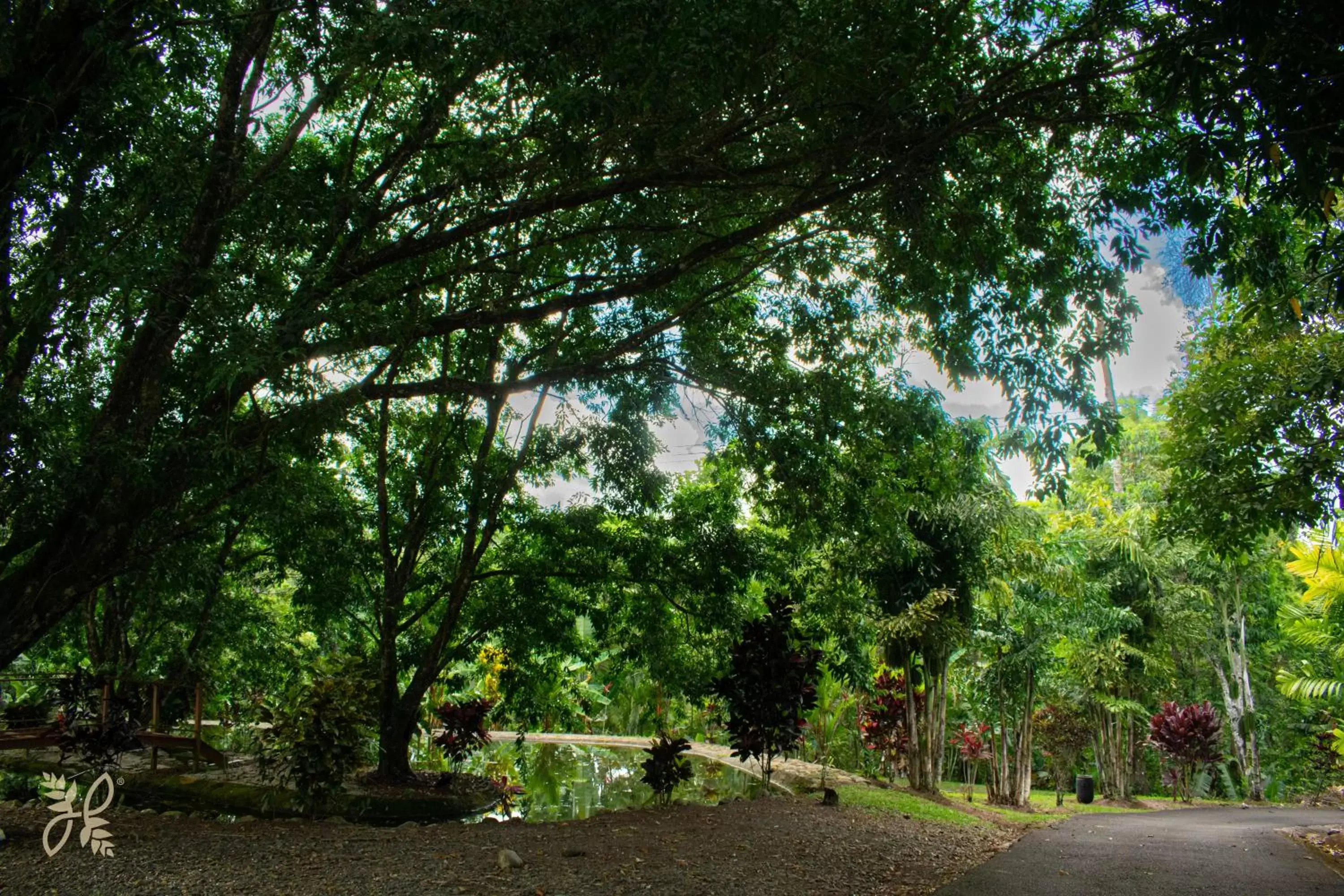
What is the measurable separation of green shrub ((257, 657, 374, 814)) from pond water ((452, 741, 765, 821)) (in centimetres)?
192

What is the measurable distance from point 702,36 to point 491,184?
2.30 metres

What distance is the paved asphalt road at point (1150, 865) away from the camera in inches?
240

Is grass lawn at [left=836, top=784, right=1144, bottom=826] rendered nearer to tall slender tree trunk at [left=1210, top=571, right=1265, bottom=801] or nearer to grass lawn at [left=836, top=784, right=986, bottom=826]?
grass lawn at [left=836, top=784, right=986, bottom=826]

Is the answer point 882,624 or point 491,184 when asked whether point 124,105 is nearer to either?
point 491,184

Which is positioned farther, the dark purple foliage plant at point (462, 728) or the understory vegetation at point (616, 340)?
the dark purple foliage plant at point (462, 728)

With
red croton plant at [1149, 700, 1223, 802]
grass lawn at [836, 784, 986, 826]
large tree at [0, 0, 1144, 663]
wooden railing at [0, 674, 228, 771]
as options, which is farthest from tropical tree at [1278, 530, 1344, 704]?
wooden railing at [0, 674, 228, 771]

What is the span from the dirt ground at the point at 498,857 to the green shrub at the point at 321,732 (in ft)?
1.36

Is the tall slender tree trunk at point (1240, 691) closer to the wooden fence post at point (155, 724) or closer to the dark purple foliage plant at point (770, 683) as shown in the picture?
the dark purple foliage plant at point (770, 683)

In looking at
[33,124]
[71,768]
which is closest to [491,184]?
[33,124]

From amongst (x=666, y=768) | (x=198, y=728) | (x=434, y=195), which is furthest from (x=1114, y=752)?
(x=434, y=195)

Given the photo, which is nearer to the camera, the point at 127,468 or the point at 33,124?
the point at 33,124

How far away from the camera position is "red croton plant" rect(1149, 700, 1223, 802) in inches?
654

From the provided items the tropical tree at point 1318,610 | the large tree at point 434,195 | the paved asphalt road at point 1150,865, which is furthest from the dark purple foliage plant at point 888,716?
the large tree at point 434,195

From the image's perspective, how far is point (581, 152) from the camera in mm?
4953
